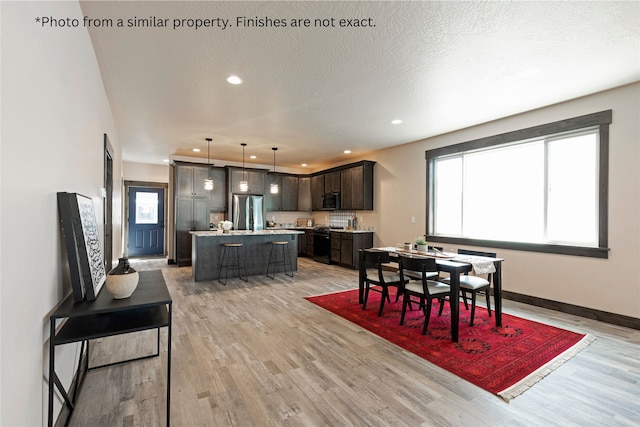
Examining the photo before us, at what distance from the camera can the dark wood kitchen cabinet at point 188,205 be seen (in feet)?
23.2

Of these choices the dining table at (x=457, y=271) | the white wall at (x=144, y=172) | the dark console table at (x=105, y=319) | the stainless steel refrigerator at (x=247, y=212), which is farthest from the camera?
the white wall at (x=144, y=172)

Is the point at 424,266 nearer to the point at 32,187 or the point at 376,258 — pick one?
the point at 376,258

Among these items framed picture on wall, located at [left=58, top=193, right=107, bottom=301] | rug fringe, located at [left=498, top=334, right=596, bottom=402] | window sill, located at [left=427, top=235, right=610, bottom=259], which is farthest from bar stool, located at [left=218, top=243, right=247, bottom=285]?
rug fringe, located at [left=498, top=334, right=596, bottom=402]

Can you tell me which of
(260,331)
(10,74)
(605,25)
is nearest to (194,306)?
(260,331)

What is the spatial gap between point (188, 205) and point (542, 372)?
23.4ft

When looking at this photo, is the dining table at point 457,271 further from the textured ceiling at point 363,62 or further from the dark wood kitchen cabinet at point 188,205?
the dark wood kitchen cabinet at point 188,205

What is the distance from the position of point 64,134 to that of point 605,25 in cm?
401

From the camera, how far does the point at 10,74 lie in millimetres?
1104

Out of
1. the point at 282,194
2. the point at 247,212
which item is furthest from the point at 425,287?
the point at 282,194

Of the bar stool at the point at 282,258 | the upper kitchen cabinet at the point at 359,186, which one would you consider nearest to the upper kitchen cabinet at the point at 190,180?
the bar stool at the point at 282,258

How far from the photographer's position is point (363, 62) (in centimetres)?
288

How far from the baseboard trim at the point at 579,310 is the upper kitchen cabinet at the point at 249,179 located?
19.8 feet

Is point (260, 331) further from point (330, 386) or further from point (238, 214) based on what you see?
point (238, 214)

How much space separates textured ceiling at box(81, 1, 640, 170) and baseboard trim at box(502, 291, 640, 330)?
2703mm
